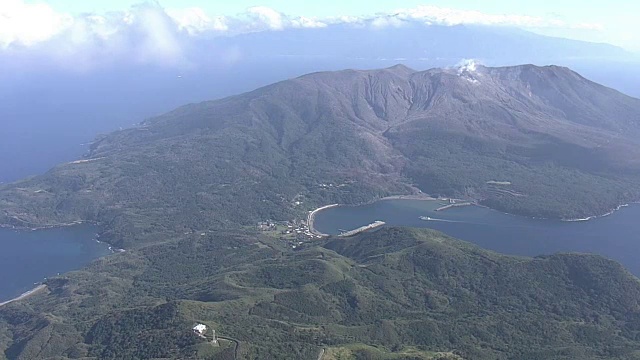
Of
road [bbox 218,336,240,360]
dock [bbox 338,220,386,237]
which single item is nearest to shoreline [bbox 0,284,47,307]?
road [bbox 218,336,240,360]

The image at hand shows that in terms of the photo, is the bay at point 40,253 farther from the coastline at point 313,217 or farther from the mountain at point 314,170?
the coastline at point 313,217

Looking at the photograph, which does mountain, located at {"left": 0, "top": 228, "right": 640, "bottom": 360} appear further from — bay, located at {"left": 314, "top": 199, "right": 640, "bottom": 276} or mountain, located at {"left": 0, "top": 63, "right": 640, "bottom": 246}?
mountain, located at {"left": 0, "top": 63, "right": 640, "bottom": 246}

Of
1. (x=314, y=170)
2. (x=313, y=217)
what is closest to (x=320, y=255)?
(x=313, y=217)

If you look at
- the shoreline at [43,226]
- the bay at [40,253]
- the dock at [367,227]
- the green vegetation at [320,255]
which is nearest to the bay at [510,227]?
the dock at [367,227]

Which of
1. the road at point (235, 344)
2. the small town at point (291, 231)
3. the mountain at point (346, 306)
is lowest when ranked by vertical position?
the small town at point (291, 231)

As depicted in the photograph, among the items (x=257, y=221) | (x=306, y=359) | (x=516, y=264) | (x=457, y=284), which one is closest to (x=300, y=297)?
(x=306, y=359)

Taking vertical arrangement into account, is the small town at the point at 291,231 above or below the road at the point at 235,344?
below

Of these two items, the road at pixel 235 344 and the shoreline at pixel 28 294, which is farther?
the shoreline at pixel 28 294

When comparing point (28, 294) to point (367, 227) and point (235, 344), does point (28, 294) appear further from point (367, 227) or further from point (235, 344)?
Answer: point (367, 227)
